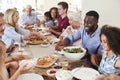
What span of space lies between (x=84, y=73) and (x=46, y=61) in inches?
18.2

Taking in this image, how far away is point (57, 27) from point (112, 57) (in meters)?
2.17

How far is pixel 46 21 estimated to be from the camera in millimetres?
4527

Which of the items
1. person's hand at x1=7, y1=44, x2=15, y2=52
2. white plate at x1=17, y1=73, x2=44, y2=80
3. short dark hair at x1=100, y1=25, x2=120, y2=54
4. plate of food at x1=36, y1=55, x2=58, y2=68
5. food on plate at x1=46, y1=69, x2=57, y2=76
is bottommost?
food on plate at x1=46, y1=69, x2=57, y2=76

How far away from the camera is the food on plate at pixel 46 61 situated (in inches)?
81.9

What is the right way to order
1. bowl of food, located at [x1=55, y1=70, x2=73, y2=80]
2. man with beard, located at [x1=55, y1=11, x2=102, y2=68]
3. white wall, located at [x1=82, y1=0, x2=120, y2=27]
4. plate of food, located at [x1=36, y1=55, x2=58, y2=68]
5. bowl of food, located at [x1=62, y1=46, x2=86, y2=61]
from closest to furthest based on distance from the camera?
bowl of food, located at [x1=55, y1=70, x2=73, y2=80]
plate of food, located at [x1=36, y1=55, x2=58, y2=68]
bowl of food, located at [x1=62, y1=46, x2=86, y2=61]
man with beard, located at [x1=55, y1=11, x2=102, y2=68]
white wall, located at [x1=82, y1=0, x2=120, y2=27]

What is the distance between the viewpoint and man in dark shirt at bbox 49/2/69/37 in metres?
3.70

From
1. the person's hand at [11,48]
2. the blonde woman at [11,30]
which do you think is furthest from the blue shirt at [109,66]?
the blonde woman at [11,30]

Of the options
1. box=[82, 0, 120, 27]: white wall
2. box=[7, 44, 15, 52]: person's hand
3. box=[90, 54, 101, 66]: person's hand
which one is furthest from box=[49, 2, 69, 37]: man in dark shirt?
box=[90, 54, 101, 66]: person's hand

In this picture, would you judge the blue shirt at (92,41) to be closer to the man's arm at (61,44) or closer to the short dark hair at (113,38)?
the man's arm at (61,44)

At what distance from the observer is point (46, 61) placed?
2.15 metres

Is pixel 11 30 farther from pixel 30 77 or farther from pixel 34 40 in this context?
pixel 30 77

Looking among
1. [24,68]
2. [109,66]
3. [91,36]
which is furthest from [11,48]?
[109,66]

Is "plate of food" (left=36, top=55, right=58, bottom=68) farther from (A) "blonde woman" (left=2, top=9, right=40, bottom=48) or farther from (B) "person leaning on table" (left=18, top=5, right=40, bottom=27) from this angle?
(B) "person leaning on table" (left=18, top=5, right=40, bottom=27)

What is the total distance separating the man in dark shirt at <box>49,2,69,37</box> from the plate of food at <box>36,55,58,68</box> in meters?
1.41
